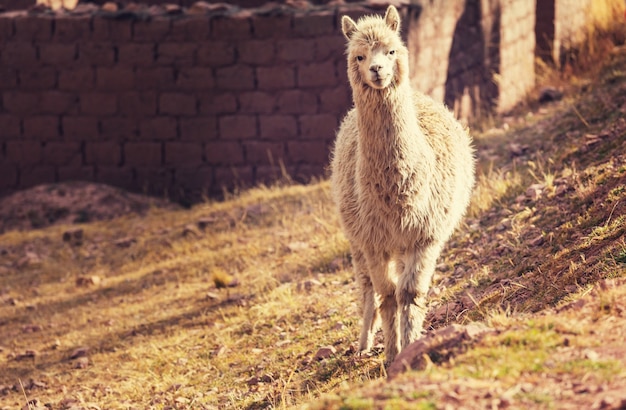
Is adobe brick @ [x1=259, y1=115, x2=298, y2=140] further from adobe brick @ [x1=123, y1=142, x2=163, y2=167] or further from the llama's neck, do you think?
the llama's neck

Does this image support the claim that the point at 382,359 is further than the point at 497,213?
No

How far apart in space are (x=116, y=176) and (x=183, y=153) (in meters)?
0.91

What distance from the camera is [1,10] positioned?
1328 centimetres

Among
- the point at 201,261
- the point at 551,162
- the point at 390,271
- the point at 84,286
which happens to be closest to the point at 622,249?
the point at 390,271

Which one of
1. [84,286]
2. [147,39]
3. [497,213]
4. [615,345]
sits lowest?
A: [84,286]

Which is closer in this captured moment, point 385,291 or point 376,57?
point 376,57

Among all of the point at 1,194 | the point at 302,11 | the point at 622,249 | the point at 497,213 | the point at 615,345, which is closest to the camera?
the point at 615,345

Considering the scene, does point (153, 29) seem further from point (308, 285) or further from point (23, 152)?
point (308, 285)

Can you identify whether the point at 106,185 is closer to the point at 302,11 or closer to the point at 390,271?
the point at 302,11

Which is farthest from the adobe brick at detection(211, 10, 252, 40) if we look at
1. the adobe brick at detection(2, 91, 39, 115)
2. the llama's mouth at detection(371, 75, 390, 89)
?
the llama's mouth at detection(371, 75, 390, 89)

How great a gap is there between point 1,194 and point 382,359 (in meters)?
7.75

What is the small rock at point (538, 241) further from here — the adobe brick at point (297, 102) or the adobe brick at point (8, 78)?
the adobe brick at point (8, 78)

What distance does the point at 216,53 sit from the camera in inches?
490

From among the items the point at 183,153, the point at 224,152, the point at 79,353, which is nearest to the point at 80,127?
the point at 183,153
